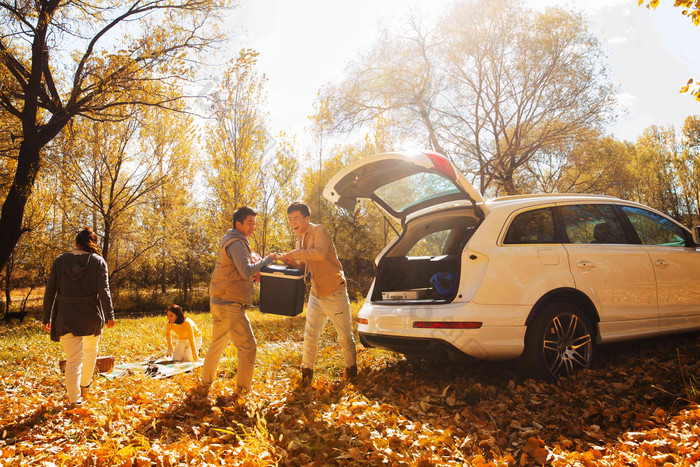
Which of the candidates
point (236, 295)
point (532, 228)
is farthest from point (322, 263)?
point (532, 228)

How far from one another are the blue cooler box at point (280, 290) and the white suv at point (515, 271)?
0.81 meters

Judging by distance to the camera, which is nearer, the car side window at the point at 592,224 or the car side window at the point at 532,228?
the car side window at the point at 532,228

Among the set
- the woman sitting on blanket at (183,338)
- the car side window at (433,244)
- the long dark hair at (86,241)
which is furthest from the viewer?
the woman sitting on blanket at (183,338)

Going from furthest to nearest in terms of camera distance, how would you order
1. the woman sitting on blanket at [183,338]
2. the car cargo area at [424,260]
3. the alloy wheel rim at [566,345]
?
1. the woman sitting on blanket at [183,338]
2. the car cargo area at [424,260]
3. the alloy wheel rim at [566,345]

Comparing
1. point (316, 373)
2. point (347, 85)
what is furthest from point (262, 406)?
point (347, 85)

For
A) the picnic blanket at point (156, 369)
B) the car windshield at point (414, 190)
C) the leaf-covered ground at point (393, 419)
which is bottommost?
the picnic blanket at point (156, 369)

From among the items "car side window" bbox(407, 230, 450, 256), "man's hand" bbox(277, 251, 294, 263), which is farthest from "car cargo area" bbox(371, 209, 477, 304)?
"man's hand" bbox(277, 251, 294, 263)

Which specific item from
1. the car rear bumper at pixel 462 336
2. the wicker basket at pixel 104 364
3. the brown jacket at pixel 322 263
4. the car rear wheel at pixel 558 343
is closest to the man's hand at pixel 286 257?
the brown jacket at pixel 322 263

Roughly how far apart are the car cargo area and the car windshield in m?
0.24

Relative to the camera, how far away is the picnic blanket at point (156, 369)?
5984 millimetres

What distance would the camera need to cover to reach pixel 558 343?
4.05m

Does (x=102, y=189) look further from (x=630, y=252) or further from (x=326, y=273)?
(x=630, y=252)

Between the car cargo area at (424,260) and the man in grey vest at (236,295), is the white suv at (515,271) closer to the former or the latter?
the car cargo area at (424,260)

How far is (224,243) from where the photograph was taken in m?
4.20
